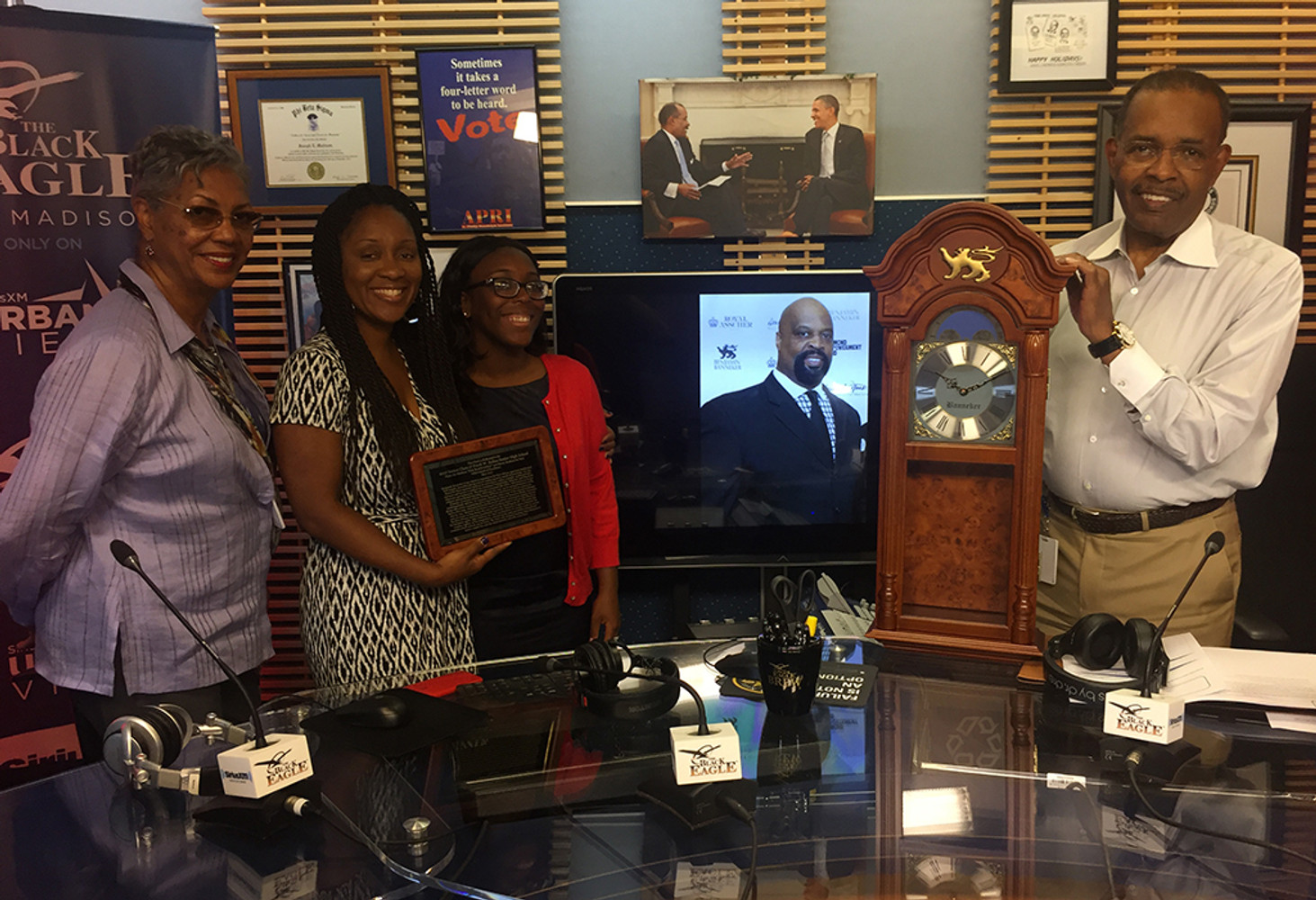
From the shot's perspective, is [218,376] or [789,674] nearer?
[789,674]

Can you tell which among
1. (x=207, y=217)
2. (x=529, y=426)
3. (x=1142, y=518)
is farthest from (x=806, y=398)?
(x=207, y=217)

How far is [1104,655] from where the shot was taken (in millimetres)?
1819

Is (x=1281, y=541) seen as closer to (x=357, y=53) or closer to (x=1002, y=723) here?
(x=1002, y=723)

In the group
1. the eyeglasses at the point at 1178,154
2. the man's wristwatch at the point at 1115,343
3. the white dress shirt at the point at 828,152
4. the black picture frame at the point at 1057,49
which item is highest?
the black picture frame at the point at 1057,49

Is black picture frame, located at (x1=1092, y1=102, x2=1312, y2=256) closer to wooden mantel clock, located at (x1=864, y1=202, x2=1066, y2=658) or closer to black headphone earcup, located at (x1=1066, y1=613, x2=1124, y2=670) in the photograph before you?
wooden mantel clock, located at (x1=864, y1=202, x2=1066, y2=658)

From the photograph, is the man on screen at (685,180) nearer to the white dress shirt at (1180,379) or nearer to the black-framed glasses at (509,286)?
the black-framed glasses at (509,286)

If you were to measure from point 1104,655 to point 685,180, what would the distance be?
97.0 inches

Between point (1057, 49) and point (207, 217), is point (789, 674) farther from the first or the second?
point (1057, 49)

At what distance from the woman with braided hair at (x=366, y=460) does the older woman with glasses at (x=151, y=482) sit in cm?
15

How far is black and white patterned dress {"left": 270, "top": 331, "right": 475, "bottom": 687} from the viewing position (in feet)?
7.55

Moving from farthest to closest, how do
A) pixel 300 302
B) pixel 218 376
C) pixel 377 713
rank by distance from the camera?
pixel 300 302
pixel 218 376
pixel 377 713

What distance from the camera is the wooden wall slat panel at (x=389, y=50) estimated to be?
11.8ft

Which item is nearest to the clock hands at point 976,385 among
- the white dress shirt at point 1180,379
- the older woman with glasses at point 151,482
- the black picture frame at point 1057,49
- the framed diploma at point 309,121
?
the white dress shirt at point 1180,379

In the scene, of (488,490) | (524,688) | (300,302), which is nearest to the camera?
(524,688)
